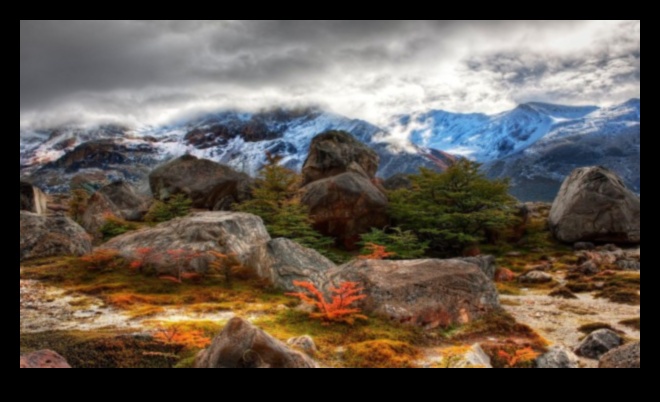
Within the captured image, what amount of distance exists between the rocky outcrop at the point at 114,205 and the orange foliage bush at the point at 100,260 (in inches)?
449

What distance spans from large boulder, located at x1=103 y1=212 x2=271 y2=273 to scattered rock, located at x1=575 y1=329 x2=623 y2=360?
409 inches

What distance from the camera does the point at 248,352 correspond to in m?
6.17

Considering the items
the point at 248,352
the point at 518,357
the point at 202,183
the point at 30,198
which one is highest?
the point at 202,183

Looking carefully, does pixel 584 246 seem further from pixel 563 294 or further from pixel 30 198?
pixel 30 198

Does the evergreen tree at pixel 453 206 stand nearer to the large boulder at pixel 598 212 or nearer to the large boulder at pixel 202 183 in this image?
the large boulder at pixel 598 212

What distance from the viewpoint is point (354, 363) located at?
326 inches

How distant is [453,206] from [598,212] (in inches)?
452

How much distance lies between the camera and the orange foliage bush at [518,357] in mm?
8539

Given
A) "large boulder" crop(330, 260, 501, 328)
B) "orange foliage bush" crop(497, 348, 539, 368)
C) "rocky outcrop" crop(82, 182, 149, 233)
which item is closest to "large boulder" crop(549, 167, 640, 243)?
"large boulder" crop(330, 260, 501, 328)

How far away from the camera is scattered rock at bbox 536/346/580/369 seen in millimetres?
8531

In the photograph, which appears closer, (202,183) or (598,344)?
(598,344)

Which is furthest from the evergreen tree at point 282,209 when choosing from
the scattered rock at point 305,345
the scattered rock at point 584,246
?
the scattered rock at point 584,246

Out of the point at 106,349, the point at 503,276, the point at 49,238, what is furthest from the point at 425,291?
the point at 49,238
